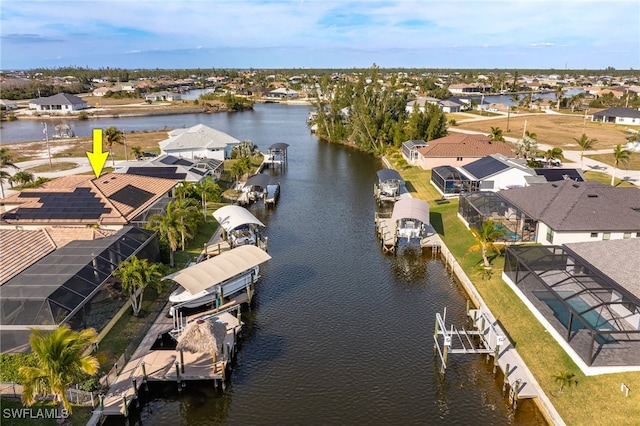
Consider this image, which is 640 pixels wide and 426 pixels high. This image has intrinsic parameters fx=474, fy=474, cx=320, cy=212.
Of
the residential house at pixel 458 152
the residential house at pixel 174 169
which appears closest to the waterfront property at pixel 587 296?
the residential house at pixel 458 152

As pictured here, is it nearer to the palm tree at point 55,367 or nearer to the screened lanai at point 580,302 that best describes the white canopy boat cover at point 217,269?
the palm tree at point 55,367

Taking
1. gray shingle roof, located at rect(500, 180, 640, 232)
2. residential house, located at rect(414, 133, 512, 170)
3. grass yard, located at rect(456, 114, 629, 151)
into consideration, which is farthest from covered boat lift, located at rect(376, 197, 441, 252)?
grass yard, located at rect(456, 114, 629, 151)

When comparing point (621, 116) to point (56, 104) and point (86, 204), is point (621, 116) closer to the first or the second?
point (86, 204)

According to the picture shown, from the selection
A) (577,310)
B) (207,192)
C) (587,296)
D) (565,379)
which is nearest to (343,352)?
(565,379)

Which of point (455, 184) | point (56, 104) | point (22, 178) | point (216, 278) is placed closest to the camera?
point (216, 278)

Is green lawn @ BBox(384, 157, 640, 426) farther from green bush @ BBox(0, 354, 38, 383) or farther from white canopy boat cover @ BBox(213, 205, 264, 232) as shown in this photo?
green bush @ BBox(0, 354, 38, 383)

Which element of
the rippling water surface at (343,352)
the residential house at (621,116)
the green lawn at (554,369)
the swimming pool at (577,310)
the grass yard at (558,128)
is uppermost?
the residential house at (621,116)
